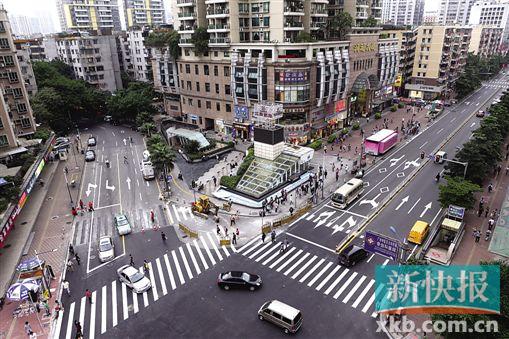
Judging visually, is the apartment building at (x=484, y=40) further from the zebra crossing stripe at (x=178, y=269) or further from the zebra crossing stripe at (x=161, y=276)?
the zebra crossing stripe at (x=161, y=276)

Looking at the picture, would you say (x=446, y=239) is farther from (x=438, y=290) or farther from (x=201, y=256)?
(x=201, y=256)

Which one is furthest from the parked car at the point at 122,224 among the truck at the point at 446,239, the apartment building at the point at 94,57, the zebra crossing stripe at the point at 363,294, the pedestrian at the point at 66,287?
the apartment building at the point at 94,57

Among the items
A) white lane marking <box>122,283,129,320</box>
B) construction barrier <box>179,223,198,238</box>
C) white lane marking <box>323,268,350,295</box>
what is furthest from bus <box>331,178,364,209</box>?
white lane marking <box>122,283,129,320</box>

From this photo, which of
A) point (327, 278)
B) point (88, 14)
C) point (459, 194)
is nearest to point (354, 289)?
point (327, 278)

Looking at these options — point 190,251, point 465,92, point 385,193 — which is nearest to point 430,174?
point 385,193

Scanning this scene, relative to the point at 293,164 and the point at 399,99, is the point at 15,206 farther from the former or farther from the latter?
the point at 399,99

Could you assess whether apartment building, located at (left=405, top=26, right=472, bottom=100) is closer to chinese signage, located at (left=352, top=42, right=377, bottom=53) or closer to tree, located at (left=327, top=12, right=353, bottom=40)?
chinese signage, located at (left=352, top=42, right=377, bottom=53)
